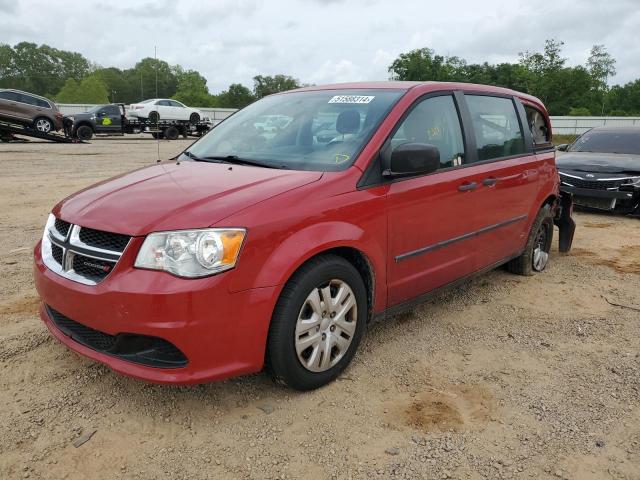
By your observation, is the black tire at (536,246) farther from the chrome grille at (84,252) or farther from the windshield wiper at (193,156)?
the chrome grille at (84,252)

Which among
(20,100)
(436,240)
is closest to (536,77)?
(20,100)

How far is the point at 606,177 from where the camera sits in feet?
26.7

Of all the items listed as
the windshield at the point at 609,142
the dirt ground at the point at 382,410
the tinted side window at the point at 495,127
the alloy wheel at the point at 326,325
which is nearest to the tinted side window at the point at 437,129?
the tinted side window at the point at 495,127

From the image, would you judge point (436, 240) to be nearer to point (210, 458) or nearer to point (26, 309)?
point (210, 458)

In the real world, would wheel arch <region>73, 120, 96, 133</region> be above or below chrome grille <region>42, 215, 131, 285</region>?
above

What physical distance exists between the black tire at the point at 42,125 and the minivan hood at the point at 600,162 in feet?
59.9

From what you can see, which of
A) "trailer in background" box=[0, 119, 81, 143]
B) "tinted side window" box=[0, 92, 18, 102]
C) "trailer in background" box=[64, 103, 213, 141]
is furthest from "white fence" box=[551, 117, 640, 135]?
"tinted side window" box=[0, 92, 18, 102]

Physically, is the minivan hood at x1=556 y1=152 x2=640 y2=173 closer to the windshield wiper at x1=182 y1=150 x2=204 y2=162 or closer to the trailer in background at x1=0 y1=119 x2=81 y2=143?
the windshield wiper at x1=182 y1=150 x2=204 y2=162

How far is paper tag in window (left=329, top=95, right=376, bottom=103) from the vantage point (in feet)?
11.6

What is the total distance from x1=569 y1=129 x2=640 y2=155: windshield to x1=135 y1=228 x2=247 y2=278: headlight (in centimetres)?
873

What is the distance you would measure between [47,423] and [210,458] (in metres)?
0.86

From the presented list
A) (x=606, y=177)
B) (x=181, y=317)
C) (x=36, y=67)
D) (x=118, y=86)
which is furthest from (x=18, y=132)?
(x=36, y=67)

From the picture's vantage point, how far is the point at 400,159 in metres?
3.06

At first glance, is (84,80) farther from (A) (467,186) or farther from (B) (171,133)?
(A) (467,186)
